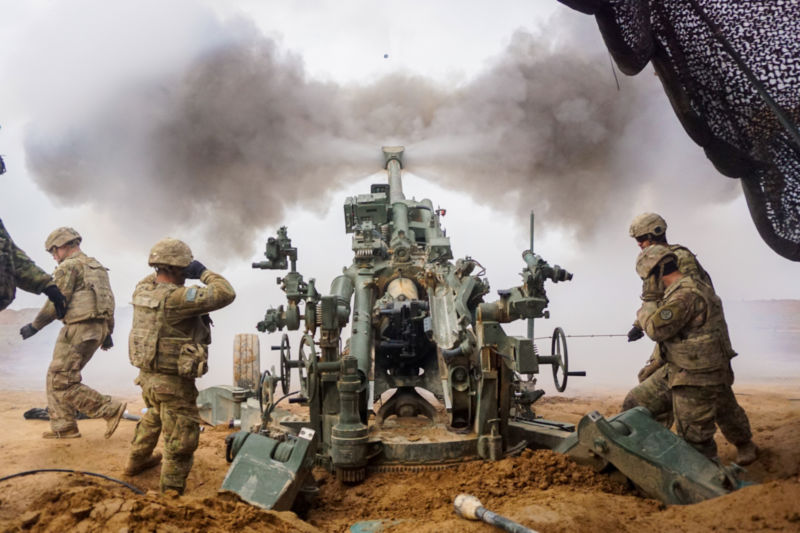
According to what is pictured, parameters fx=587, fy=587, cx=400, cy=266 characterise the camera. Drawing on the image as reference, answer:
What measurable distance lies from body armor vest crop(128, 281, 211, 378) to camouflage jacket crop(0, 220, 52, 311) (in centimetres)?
77

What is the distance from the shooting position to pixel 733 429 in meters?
4.73

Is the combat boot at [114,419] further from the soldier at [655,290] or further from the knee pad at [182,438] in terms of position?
the soldier at [655,290]

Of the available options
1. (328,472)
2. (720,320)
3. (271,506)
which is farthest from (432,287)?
(271,506)

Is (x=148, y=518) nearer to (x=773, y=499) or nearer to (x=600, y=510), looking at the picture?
(x=600, y=510)

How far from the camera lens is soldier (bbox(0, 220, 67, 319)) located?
13.0ft

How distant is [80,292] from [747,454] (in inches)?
269

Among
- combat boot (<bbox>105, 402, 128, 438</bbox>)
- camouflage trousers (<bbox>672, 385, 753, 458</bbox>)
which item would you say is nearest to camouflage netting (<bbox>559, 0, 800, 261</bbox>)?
camouflage trousers (<bbox>672, 385, 753, 458</bbox>)

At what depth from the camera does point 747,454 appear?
15.5ft

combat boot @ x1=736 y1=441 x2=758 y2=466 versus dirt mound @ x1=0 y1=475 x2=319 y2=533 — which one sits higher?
dirt mound @ x1=0 y1=475 x2=319 y2=533

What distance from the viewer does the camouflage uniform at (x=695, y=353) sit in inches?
173

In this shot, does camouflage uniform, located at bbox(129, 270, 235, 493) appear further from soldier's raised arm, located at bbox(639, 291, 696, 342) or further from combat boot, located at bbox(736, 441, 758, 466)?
combat boot, located at bbox(736, 441, 758, 466)

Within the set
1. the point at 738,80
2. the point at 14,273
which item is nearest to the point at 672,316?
the point at 738,80

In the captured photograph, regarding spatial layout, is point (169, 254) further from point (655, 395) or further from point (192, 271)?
point (655, 395)

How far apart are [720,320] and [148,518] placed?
4.12 m
